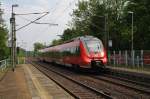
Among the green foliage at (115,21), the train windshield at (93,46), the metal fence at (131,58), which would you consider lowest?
the metal fence at (131,58)

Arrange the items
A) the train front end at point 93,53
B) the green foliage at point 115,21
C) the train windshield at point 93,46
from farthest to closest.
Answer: the green foliage at point 115,21 < the train windshield at point 93,46 < the train front end at point 93,53

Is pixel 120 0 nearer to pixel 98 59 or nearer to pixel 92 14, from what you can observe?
pixel 92 14

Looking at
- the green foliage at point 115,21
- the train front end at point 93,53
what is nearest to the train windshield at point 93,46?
the train front end at point 93,53

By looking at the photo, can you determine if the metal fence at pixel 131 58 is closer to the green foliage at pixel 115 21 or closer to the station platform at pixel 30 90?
the green foliage at pixel 115 21

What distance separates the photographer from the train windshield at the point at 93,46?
35.8m

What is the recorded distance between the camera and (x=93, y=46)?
3606cm

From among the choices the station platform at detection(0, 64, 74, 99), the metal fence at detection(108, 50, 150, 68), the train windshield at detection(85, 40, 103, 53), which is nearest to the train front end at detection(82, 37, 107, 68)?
the train windshield at detection(85, 40, 103, 53)

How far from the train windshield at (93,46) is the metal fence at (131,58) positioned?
8.69m

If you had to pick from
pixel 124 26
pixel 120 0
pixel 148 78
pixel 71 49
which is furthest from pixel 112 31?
pixel 148 78

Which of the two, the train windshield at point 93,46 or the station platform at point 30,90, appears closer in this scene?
the station platform at point 30,90

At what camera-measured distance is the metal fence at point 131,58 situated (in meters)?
44.0

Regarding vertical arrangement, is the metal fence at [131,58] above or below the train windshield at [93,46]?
below

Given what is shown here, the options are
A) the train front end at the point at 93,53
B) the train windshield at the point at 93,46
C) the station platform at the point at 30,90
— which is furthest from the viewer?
the train windshield at the point at 93,46

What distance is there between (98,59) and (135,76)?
203 inches
